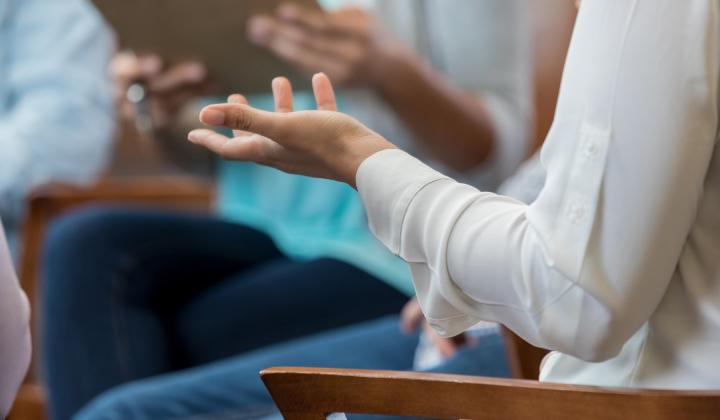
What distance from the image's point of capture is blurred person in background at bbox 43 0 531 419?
4.24 ft

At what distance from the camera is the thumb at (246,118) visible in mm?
642

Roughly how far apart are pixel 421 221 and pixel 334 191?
3.23ft

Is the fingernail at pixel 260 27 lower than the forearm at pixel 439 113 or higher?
higher

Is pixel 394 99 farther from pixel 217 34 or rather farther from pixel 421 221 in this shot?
pixel 421 221

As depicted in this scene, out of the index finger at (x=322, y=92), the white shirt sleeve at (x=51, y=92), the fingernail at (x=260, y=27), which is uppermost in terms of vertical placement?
the index finger at (x=322, y=92)

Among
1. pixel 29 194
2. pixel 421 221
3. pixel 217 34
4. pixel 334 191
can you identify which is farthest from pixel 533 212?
pixel 29 194

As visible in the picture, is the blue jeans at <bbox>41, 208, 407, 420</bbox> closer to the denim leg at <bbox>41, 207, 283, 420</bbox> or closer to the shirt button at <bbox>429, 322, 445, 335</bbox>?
the denim leg at <bbox>41, 207, 283, 420</bbox>

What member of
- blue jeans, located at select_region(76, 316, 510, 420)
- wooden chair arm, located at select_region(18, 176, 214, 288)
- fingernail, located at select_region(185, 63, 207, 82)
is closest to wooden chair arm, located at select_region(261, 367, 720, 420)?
blue jeans, located at select_region(76, 316, 510, 420)

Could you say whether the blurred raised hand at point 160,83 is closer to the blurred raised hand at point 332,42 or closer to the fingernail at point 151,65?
the fingernail at point 151,65

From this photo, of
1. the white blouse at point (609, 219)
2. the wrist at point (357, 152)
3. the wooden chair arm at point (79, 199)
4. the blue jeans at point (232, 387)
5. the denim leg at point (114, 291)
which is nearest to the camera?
the white blouse at point (609, 219)

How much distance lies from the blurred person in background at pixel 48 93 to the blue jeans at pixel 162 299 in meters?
0.34

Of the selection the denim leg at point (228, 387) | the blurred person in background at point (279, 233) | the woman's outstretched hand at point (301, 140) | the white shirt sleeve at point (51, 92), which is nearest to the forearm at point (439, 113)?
the blurred person in background at point (279, 233)

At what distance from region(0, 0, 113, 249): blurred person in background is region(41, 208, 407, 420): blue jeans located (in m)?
0.34

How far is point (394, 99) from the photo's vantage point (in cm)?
147
